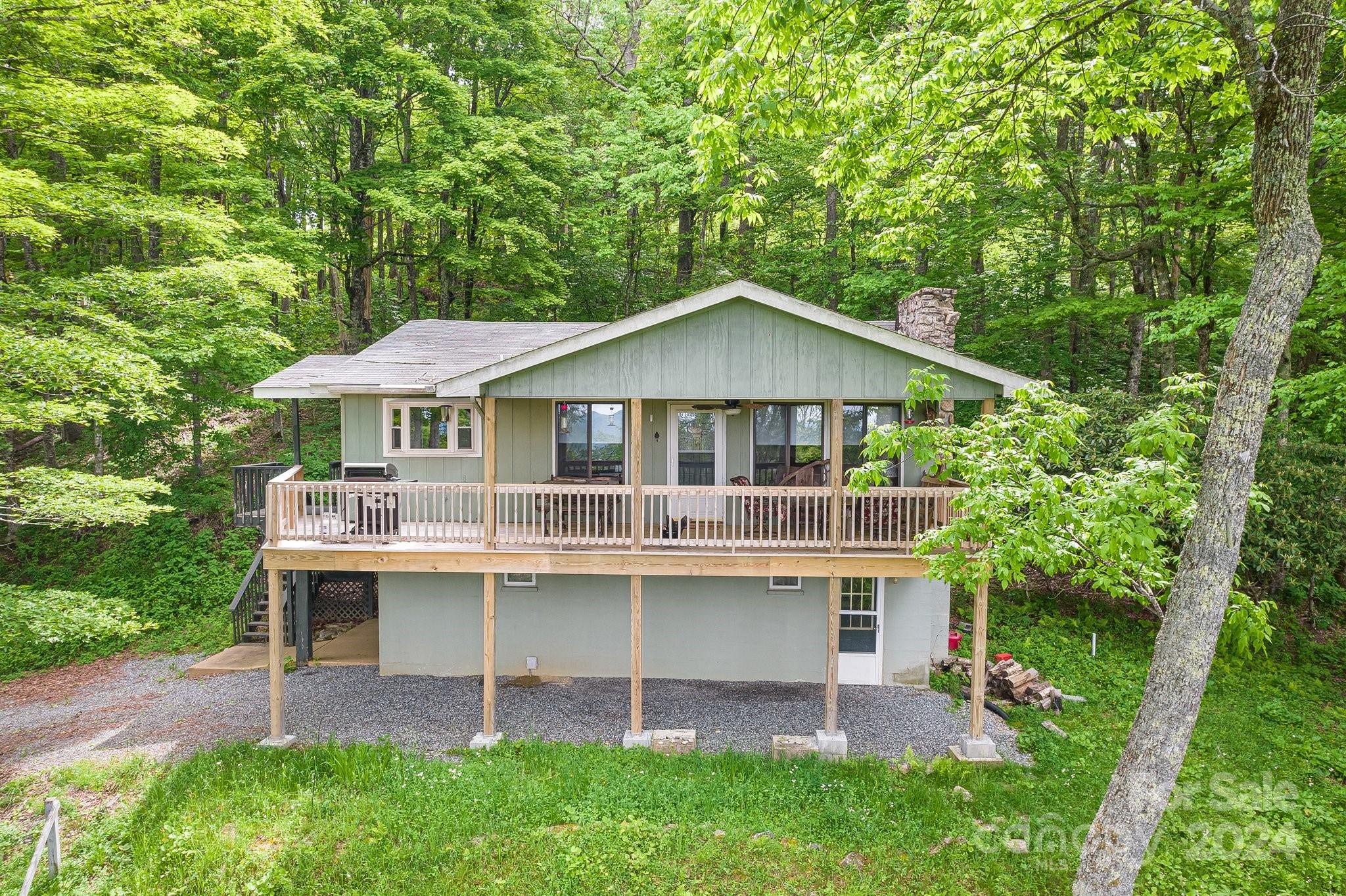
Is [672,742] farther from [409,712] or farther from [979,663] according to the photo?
[979,663]

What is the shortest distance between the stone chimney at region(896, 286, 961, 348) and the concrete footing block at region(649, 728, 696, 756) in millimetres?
7351

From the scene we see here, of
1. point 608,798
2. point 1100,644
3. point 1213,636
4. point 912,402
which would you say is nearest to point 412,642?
point 608,798

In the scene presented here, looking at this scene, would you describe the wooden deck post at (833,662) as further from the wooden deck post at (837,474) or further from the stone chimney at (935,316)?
the stone chimney at (935,316)

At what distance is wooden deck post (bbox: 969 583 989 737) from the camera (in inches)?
345

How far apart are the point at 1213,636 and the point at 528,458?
32.5 feet

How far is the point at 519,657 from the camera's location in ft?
38.5

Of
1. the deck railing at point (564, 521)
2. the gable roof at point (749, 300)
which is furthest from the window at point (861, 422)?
the deck railing at point (564, 521)

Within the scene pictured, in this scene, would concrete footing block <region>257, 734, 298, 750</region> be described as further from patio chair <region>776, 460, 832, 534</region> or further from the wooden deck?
patio chair <region>776, 460, 832, 534</region>

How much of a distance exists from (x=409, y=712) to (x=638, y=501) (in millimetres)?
5200

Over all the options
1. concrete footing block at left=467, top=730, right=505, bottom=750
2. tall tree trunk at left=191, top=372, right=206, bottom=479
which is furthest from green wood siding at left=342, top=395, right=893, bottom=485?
tall tree trunk at left=191, top=372, right=206, bottom=479

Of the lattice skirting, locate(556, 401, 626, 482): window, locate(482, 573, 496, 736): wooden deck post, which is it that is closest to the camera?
locate(482, 573, 496, 736): wooden deck post

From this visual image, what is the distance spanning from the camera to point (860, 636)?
11484mm

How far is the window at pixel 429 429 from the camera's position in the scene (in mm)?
11727

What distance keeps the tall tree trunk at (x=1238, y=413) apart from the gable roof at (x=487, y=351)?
319 centimetres
